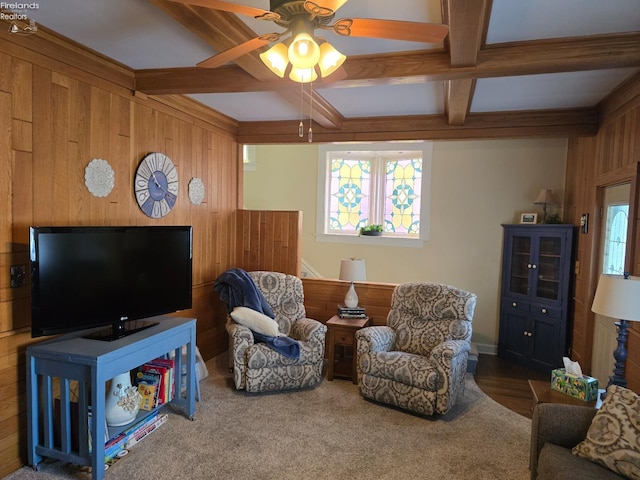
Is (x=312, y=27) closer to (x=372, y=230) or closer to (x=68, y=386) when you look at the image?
(x=68, y=386)

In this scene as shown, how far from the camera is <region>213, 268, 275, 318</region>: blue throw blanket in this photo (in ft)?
12.7

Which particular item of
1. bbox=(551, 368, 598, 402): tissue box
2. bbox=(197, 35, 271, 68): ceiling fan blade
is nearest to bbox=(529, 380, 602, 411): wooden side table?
bbox=(551, 368, 598, 402): tissue box

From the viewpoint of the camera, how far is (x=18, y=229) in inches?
94.1

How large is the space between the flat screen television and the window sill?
10.5ft

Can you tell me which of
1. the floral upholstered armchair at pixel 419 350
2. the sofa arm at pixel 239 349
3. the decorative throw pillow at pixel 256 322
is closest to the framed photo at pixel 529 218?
the floral upholstered armchair at pixel 419 350

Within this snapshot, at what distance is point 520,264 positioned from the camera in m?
4.81

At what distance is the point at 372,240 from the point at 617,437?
13.8 feet

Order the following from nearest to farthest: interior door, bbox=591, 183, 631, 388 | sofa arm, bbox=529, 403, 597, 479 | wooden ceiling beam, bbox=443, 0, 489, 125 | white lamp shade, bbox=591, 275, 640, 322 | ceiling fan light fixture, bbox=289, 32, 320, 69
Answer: ceiling fan light fixture, bbox=289, 32, 320, 69
wooden ceiling beam, bbox=443, 0, 489, 125
sofa arm, bbox=529, 403, 597, 479
white lamp shade, bbox=591, 275, 640, 322
interior door, bbox=591, 183, 631, 388

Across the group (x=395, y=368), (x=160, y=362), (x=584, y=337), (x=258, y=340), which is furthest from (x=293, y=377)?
(x=584, y=337)

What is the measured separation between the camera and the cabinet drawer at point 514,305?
15.4 ft

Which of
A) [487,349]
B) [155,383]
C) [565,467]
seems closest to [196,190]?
[155,383]

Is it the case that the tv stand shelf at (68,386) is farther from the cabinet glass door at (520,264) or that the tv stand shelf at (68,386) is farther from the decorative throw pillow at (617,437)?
the cabinet glass door at (520,264)

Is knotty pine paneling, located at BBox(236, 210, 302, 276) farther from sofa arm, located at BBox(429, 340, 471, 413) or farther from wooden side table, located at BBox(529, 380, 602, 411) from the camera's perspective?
wooden side table, located at BBox(529, 380, 602, 411)

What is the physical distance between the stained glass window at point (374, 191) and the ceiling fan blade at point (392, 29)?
4.23m
